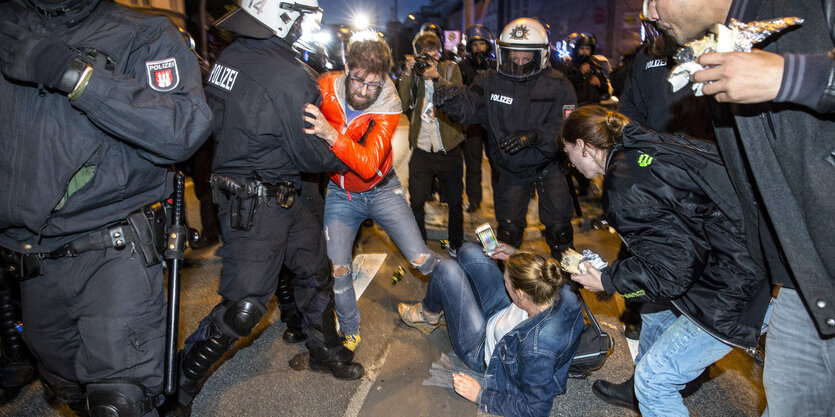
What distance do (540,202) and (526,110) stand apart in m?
0.80

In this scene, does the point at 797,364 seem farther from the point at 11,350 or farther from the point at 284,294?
the point at 11,350

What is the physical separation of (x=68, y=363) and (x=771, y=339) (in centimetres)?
282

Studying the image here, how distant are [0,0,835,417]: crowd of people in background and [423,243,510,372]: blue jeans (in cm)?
2

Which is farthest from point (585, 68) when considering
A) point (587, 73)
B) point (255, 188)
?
point (255, 188)

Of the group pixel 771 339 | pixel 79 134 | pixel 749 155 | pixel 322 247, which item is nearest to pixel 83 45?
pixel 79 134

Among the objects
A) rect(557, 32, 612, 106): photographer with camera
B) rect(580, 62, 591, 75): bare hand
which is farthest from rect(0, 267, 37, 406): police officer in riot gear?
rect(580, 62, 591, 75): bare hand

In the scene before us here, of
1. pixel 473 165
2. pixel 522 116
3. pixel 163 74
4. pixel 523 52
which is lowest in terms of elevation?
pixel 473 165

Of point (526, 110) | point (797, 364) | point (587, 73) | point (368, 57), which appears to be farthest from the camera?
point (587, 73)

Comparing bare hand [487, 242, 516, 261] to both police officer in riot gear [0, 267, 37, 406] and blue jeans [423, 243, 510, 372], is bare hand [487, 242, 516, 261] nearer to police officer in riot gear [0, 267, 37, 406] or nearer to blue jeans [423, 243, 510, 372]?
blue jeans [423, 243, 510, 372]

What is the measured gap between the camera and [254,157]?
2660 mm

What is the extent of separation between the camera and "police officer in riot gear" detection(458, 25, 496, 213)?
635 cm

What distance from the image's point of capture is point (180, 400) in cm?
272

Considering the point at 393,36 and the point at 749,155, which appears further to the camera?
the point at 393,36

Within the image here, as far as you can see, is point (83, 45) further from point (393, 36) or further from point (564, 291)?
point (393, 36)
